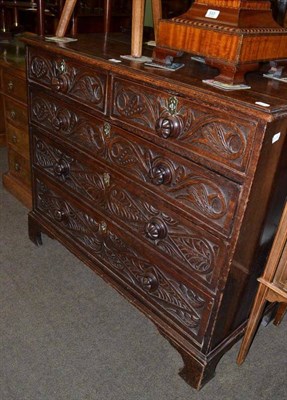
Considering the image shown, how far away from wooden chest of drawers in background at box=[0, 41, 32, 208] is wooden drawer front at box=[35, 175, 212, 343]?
49 cm

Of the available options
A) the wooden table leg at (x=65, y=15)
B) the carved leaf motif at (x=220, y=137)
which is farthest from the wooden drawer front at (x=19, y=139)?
the carved leaf motif at (x=220, y=137)

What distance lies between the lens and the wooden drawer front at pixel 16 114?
237 cm

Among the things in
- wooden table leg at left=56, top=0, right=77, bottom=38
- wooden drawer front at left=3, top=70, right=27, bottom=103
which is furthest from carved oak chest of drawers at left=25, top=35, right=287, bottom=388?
wooden drawer front at left=3, top=70, right=27, bottom=103

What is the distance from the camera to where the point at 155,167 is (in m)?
1.35

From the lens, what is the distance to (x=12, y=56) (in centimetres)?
256

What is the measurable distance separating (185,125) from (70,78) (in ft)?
2.13

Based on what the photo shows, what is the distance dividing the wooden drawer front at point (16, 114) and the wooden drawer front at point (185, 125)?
1136 millimetres

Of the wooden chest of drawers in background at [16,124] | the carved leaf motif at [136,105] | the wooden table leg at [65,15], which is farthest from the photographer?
the wooden chest of drawers in background at [16,124]

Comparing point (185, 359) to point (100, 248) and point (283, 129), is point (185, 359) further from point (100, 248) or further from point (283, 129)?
point (283, 129)

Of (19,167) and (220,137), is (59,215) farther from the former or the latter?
(220,137)

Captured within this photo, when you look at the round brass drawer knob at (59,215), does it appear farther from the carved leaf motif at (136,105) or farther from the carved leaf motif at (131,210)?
the carved leaf motif at (136,105)

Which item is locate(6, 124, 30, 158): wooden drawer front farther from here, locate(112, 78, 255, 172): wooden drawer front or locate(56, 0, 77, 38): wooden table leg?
locate(112, 78, 255, 172): wooden drawer front

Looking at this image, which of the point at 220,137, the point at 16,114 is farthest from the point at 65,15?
the point at 220,137

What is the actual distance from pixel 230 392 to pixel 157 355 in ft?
1.10
